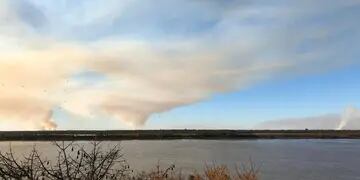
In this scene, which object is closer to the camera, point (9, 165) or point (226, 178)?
point (9, 165)

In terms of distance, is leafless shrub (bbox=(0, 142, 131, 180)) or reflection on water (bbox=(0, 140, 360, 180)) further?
reflection on water (bbox=(0, 140, 360, 180))

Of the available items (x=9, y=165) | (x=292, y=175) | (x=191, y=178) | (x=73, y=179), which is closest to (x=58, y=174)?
(x=73, y=179)

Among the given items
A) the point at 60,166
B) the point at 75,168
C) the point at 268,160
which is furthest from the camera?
the point at 268,160

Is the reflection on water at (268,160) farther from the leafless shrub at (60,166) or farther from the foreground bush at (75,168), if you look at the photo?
the leafless shrub at (60,166)

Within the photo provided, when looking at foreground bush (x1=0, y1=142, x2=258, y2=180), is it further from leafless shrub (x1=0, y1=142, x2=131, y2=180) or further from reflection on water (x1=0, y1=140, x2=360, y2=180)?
reflection on water (x1=0, y1=140, x2=360, y2=180)

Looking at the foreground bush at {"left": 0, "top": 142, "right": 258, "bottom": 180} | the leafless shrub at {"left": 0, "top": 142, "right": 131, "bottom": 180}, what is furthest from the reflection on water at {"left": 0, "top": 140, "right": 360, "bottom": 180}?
the leafless shrub at {"left": 0, "top": 142, "right": 131, "bottom": 180}

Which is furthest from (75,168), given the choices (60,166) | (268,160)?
(268,160)

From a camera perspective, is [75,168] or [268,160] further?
[268,160]

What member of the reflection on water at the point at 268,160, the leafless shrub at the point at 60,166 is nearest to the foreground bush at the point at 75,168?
the leafless shrub at the point at 60,166

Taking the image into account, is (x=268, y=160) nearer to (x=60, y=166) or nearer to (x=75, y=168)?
(x=60, y=166)

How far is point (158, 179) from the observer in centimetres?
1508

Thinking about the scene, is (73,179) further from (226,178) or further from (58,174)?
(226,178)

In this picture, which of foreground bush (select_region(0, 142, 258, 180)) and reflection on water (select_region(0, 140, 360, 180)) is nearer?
foreground bush (select_region(0, 142, 258, 180))

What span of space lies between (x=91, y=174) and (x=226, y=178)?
5.85 meters
